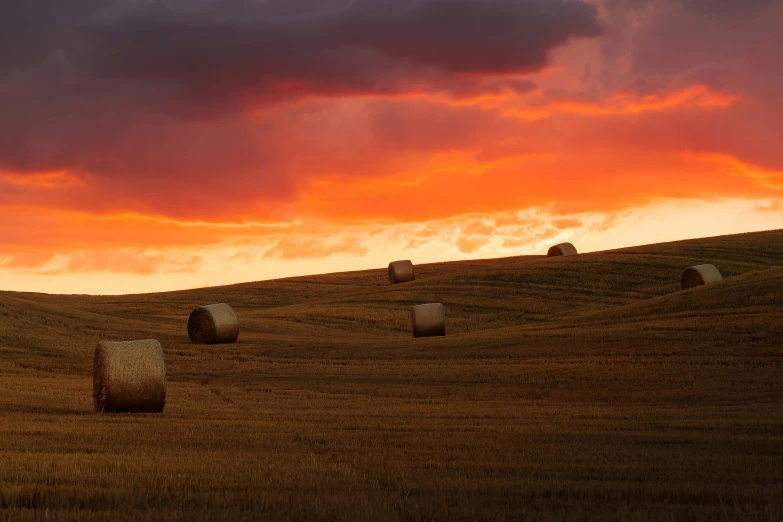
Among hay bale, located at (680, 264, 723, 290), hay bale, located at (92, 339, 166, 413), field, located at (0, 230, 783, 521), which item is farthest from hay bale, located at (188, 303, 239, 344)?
hay bale, located at (680, 264, 723, 290)

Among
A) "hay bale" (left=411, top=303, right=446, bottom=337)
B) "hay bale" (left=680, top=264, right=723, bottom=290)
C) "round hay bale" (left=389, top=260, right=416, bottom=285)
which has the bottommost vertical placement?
"hay bale" (left=411, top=303, right=446, bottom=337)

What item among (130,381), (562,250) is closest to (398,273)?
(562,250)

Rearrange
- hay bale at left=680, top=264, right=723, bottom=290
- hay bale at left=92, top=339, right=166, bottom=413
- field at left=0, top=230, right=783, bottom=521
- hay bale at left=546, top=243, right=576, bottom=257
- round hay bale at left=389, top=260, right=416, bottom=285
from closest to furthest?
1. field at left=0, top=230, right=783, bottom=521
2. hay bale at left=92, top=339, right=166, bottom=413
3. hay bale at left=680, top=264, right=723, bottom=290
4. round hay bale at left=389, top=260, right=416, bottom=285
5. hay bale at left=546, top=243, right=576, bottom=257

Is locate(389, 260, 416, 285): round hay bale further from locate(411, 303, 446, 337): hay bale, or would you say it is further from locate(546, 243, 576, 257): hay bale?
locate(411, 303, 446, 337): hay bale

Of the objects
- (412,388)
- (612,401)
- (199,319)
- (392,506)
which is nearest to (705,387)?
(612,401)

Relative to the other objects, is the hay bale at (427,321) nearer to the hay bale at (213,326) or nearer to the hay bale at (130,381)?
the hay bale at (213,326)

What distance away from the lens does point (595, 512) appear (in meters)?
9.25

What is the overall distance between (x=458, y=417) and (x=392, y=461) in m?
6.28

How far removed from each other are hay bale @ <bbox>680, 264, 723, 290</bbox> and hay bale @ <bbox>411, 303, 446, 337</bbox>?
→ 13.2 m

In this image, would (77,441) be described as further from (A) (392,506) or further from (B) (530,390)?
(B) (530,390)

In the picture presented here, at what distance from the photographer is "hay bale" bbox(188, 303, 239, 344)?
1614 inches

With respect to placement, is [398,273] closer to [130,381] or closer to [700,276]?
[700,276]

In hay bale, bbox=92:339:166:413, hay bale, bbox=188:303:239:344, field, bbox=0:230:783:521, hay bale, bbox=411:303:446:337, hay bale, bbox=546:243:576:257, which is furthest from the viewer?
hay bale, bbox=546:243:576:257

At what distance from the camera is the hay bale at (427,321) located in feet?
139
